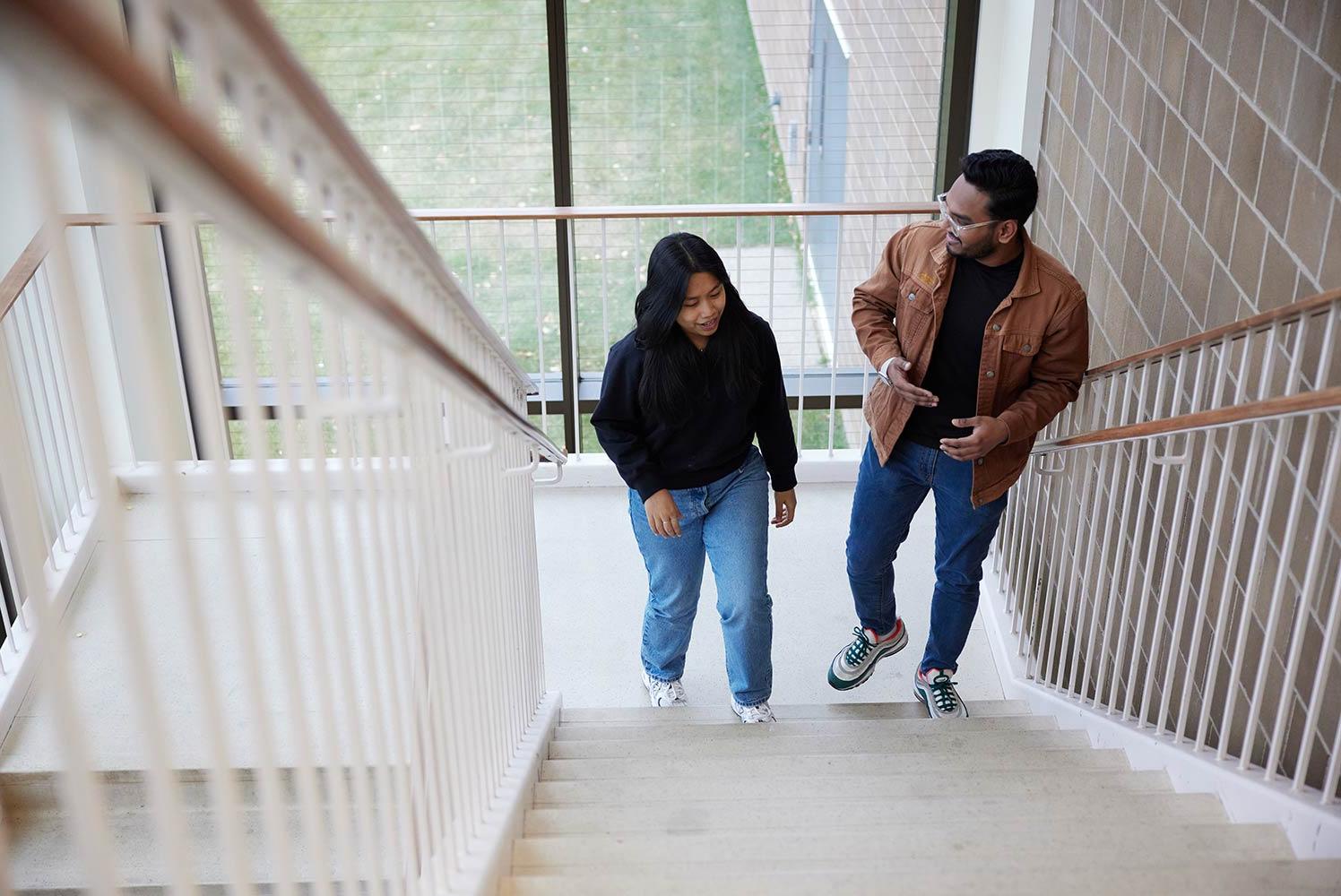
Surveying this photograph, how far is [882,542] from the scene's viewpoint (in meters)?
2.95

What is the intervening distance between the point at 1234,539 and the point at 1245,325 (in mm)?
407

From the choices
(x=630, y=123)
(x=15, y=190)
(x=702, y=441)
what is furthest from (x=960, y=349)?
(x=15, y=190)

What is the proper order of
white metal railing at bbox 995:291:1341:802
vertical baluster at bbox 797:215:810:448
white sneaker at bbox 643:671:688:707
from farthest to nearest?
1. vertical baluster at bbox 797:215:810:448
2. white sneaker at bbox 643:671:688:707
3. white metal railing at bbox 995:291:1341:802

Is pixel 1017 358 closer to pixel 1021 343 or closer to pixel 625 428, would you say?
pixel 1021 343

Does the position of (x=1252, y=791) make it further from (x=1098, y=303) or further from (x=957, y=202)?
(x=1098, y=303)

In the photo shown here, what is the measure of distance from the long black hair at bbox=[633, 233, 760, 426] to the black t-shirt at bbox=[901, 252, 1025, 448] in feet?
1.51

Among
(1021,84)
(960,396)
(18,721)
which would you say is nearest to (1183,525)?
(960,396)

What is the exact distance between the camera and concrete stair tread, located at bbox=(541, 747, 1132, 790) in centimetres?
246

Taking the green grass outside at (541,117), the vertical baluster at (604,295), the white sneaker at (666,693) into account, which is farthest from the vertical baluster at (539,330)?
the white sneaker at (666,693)

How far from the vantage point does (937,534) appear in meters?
2.92

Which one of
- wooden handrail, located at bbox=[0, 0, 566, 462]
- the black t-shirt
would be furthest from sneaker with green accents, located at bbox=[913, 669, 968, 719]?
wooden handrail, located at bbox=[0, 0, 566, 462]

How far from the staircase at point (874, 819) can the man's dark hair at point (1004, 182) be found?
48.8 inches

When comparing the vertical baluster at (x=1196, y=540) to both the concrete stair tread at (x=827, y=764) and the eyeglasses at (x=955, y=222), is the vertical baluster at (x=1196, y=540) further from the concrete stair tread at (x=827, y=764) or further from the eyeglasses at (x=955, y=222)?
the eyeglasses at (x=955, y=222)

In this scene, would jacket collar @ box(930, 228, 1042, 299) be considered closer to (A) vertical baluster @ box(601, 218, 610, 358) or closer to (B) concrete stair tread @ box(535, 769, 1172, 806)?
(B) concrete stair tread @ box(535, 769, 1172, 806)
